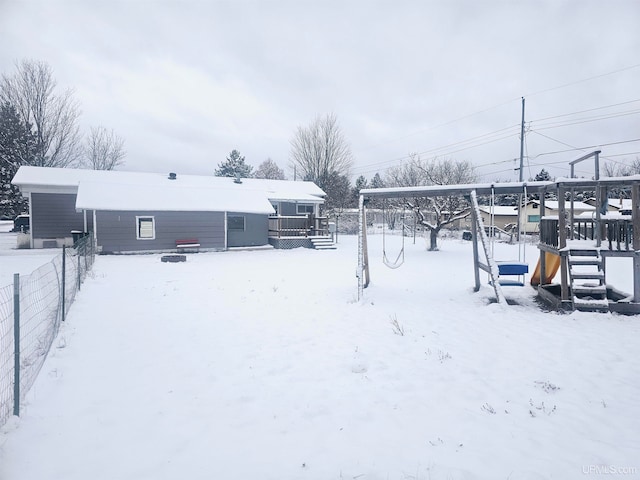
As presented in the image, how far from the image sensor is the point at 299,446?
9.51 feet

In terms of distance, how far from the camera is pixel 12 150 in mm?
27203

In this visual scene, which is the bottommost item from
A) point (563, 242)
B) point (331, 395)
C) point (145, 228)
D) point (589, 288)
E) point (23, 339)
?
point (331, 395)

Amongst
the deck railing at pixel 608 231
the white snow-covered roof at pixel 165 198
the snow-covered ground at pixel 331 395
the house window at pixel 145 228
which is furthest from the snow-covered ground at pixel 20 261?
the deck railing at pixel 608 231

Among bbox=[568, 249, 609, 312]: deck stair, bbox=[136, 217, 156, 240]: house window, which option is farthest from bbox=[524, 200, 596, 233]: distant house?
bbox=[136, 217, 156, 240]: house window

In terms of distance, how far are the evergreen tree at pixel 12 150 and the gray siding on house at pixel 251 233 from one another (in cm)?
2023

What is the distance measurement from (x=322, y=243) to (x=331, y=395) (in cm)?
1866

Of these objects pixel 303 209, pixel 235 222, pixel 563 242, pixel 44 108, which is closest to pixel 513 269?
pixel 563 242

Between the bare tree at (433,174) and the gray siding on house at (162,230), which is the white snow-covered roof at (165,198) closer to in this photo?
the gray siding on house at (162,230)

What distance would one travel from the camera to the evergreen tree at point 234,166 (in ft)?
162

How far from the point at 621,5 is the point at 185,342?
39.8ft

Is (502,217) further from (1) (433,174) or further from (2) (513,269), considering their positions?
(2) (513,269)

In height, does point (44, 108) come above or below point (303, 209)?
above

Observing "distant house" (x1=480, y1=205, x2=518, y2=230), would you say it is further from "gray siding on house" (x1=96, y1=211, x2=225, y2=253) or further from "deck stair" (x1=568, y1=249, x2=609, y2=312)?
"deck stair" (x1=568, y1=249, x2=609, y2=312)

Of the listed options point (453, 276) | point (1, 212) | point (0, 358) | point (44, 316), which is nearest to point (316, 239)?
point (453, 276)
